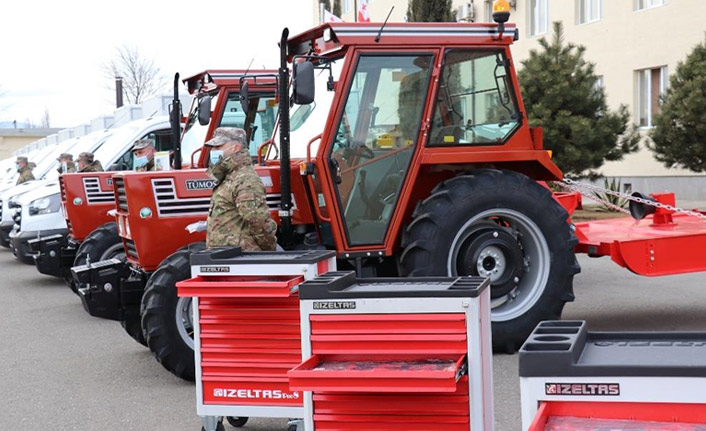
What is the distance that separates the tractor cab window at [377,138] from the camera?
793 centimetres

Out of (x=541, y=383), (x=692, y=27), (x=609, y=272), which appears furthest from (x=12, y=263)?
(x=541, y=383)

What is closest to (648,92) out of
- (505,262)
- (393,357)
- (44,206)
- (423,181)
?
(44,206)

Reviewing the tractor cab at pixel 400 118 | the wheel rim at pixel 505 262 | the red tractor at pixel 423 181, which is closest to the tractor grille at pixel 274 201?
the red tractor at pixel 423 181

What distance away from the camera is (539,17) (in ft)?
94.0

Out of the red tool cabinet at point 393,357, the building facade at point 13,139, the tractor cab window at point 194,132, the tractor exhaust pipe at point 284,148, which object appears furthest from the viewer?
the building facade at point 13,139

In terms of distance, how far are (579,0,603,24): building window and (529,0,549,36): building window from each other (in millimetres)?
1449

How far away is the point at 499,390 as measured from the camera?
6.77 m

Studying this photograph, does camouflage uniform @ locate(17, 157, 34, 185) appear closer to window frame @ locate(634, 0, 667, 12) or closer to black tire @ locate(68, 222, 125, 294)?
black tire @ locate(68, 222, 125, 294)

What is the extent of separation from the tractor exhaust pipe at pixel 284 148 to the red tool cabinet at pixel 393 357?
384 centimetres

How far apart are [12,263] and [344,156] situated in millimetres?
12124

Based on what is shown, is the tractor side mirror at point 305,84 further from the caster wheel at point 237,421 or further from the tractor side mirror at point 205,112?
the tractor side mirror at point 205,112

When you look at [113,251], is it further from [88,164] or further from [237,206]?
[237,206]

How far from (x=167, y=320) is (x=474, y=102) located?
310 centimetres

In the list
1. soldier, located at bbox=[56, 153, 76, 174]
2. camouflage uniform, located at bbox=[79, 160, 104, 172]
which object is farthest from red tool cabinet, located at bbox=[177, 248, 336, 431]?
soldier, located at bbox=[56, 153, 76, 174]
